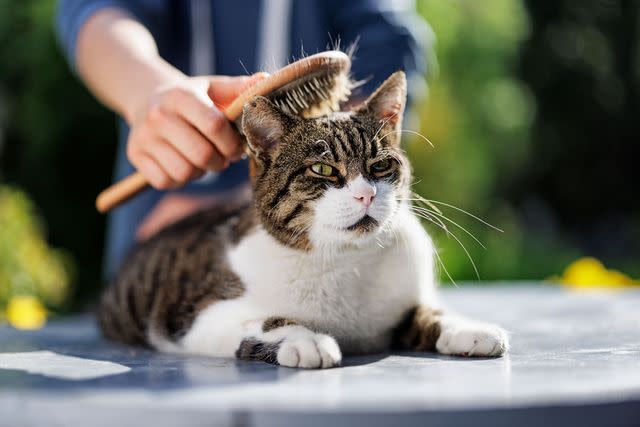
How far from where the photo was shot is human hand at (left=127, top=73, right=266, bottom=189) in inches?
56.2

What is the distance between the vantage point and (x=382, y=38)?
89.9 inches

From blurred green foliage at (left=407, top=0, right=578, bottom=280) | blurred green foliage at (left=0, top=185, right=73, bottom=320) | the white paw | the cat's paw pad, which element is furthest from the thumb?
blurred green foliage at (left=407, top=0, right=578, bottom=280)

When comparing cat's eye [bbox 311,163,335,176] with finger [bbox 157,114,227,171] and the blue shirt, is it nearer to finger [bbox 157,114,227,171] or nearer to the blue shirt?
finger [bbox 157,114,227,171]

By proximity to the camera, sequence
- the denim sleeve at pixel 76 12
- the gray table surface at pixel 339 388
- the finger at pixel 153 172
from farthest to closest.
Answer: the denim sleeve at pixel 76 12 → the finger at pixel 153 172 → the gray table surface at pixel 339 388

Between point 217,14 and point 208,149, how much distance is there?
1.16 metres

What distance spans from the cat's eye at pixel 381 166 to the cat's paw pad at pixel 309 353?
39cm

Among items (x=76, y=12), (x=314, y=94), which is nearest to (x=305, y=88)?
(x=314, y=94)

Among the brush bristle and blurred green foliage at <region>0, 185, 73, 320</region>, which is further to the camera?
blurred green foliage at <region>0, 185, 73, 320</region>

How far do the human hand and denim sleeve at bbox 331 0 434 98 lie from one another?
677 millimetres

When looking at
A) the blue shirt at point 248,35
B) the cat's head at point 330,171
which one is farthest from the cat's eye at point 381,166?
the blue shirt at point 248,35

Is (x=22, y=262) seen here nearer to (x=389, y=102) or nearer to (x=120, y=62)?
(x=120, y=62)

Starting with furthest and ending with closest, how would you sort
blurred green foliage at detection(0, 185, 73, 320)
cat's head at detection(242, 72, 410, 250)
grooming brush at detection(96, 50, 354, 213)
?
blurred green foliage at detection(0, 185, 73, 320) → cat's head at detection(242, 72, 410, 250) → grooming brush at detection(96, 50, 354, 213)

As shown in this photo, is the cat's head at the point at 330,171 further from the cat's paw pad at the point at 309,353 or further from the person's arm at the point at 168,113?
the cat's paw pad at the point at 309,353

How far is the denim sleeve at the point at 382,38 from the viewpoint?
2.19m
